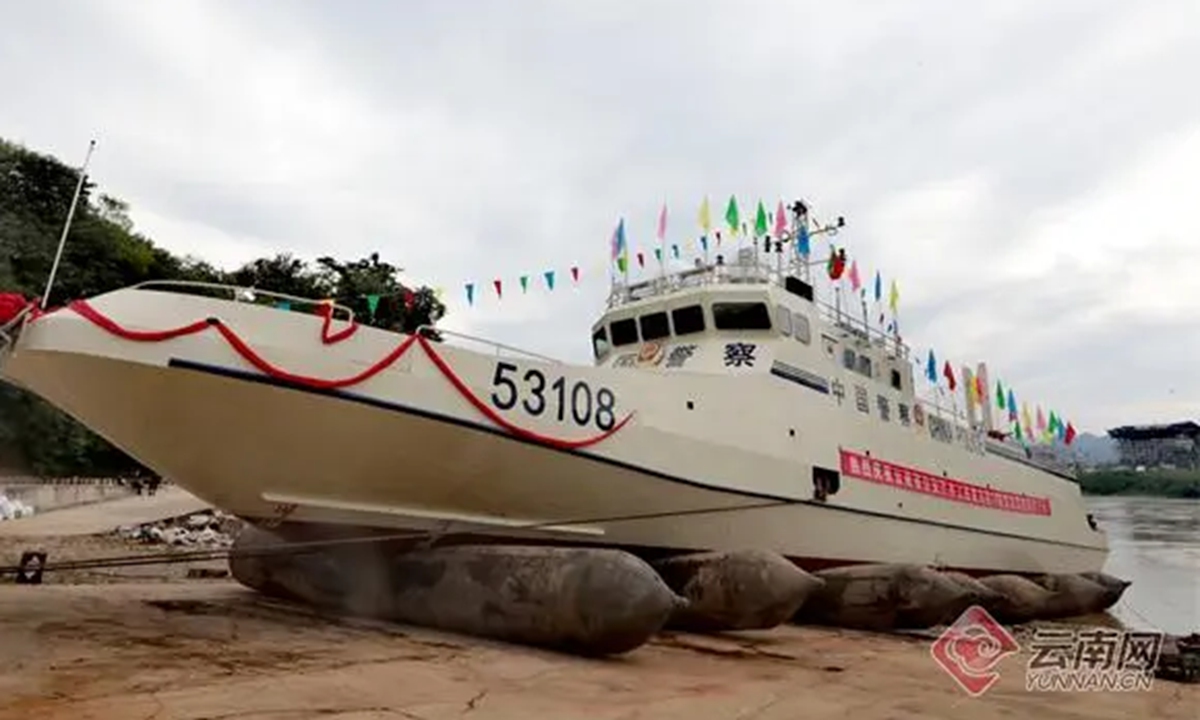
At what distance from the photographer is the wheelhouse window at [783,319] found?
12922 millimetres

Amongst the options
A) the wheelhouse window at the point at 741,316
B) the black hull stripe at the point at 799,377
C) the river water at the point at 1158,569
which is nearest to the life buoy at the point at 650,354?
the wheelhouse window at the point at 741,316

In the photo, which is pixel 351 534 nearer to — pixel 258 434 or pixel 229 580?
pixel 258 434

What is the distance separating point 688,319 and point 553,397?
4.49m

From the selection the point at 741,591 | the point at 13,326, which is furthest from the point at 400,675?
the point at 741,591

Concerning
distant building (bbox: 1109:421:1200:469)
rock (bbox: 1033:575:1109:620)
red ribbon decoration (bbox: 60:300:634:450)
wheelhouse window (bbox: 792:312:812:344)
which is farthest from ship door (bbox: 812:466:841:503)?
distant building (bbox: 1109:421:1200:469)

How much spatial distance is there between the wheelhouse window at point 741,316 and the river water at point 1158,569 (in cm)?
1131

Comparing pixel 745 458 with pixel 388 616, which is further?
pixel 745 458

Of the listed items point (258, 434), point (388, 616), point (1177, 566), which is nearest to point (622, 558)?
point (388, 616)

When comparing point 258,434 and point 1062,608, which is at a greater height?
point 258,434

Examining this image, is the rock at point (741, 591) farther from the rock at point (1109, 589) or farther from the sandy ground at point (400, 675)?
the rock at point (1109, 589)

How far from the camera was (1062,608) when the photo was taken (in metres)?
17.7

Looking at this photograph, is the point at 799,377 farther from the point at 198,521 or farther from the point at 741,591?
the point at 198,521

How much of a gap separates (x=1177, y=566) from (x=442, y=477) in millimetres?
31459

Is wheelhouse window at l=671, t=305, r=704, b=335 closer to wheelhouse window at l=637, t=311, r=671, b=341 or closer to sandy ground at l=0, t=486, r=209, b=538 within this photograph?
wheelhouse window at l=637, t=311, r=671, b=341
